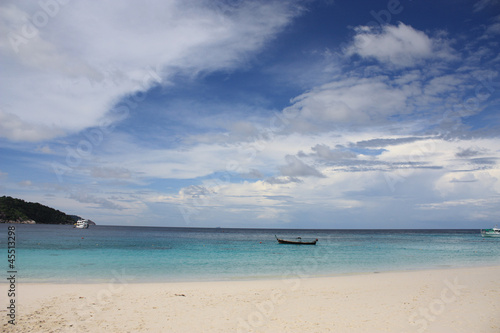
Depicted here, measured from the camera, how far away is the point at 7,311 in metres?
12.4

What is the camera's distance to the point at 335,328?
1075 centimetres

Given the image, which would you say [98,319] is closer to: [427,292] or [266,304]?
[266,304]

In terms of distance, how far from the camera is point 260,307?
13586mm

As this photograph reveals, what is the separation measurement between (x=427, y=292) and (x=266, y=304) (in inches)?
356

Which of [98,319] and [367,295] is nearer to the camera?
[98,319]

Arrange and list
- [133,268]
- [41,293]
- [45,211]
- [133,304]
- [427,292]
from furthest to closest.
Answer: [45,211] < [133,268] < [427,292] < [41,293] < [133,304]

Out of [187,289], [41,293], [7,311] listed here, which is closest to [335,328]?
[187,289]

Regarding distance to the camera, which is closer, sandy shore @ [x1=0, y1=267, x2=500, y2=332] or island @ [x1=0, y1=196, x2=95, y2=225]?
sandy shore @ [x1=0, y1=267, x2=500, y2=332]

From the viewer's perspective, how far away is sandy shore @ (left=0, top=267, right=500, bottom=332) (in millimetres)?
10938

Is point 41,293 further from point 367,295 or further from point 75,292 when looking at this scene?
point 367,295

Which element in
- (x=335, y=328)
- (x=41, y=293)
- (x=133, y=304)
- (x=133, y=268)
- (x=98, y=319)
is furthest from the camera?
(x=133, y=268)

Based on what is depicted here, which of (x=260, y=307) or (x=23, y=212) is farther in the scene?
(x=23, y=212)

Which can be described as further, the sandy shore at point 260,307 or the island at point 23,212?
the island at point 23,212

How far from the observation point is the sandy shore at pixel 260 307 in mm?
10938
